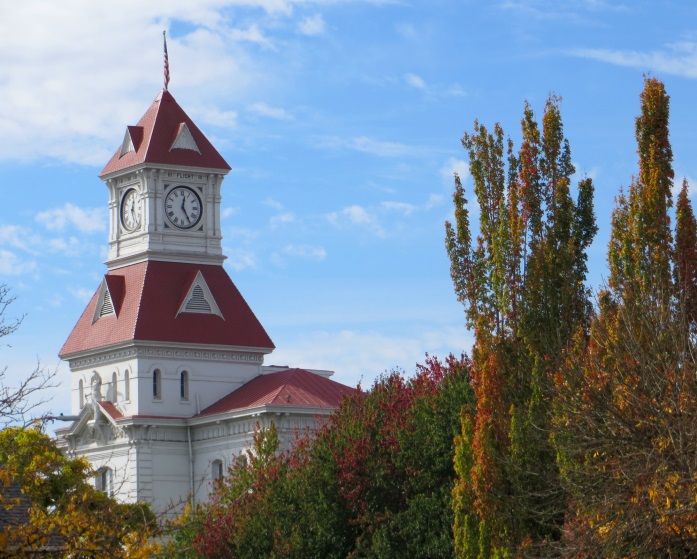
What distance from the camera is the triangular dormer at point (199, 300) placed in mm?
92812

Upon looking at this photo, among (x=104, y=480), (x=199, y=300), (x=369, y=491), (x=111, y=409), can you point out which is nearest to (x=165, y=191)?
(x=199, y=300)

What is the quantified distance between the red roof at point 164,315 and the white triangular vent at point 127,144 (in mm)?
6008

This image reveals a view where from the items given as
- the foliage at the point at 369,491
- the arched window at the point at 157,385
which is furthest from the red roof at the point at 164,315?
the foliage at the point at 369,491

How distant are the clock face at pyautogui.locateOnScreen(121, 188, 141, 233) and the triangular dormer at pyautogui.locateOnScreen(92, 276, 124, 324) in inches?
117

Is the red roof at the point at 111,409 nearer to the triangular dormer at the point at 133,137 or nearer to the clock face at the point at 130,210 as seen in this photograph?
the clock face at the point at 130,210

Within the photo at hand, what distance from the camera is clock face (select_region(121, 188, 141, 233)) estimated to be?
95.4m

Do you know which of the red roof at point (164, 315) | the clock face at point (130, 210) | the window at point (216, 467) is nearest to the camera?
the window at point (216, 467)

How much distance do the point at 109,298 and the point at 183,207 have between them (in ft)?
19.5

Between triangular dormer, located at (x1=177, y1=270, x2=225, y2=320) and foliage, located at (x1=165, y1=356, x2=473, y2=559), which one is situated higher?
triangular dormer, located at (x1=177, y1=270, x2=225, y2=320)

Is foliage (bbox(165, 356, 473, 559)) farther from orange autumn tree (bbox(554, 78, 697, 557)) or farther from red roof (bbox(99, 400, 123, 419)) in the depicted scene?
red roof (bbox(99, 400, 123, 419))

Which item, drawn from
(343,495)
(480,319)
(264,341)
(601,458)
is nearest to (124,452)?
(264,341)

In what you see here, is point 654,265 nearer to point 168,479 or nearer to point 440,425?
point 440,425

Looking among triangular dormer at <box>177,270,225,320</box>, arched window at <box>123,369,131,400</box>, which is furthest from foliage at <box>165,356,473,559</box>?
triangular dormer at <box>177,270,225,320</box>

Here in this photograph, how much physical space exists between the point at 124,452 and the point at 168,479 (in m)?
2.51
